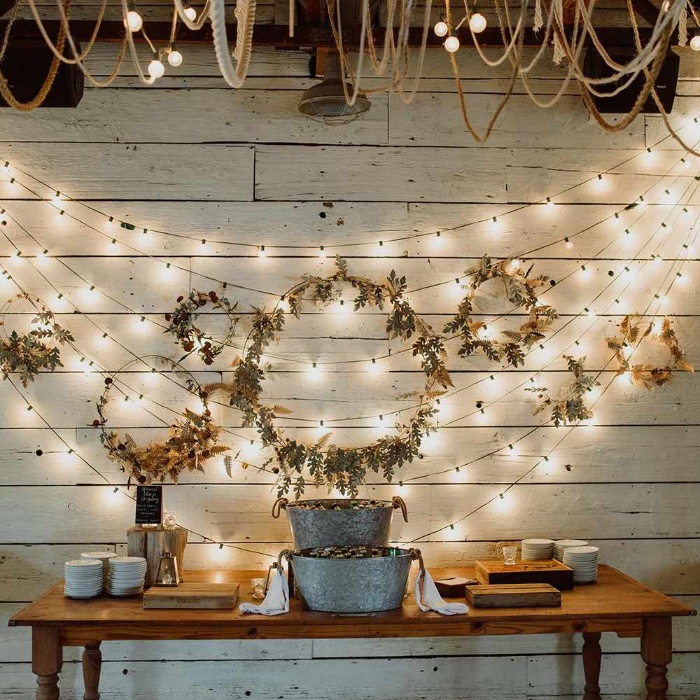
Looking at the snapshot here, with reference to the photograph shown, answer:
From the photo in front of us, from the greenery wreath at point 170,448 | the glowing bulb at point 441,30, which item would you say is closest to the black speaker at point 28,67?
the greenery wreath at point 170,448

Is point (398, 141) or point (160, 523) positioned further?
point (398, 141)

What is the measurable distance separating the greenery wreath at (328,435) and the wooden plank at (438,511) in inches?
6.8

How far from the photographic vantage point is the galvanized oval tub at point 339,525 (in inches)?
105

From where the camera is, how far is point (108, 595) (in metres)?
2.64

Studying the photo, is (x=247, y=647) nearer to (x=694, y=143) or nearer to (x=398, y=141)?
(x=398, y=141)

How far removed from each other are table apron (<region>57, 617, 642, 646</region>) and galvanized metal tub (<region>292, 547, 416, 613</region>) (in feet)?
0.18

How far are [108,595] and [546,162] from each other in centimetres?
216

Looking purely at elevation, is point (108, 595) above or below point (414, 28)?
below

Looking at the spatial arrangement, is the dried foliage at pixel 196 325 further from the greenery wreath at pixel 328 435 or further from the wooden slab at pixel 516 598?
the wooden slab at pixel 516 598

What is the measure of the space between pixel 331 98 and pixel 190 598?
5.30 feet

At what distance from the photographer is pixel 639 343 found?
10.4 feet

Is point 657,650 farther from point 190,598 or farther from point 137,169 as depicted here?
point 137,169

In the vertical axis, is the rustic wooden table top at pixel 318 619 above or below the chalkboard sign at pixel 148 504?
below

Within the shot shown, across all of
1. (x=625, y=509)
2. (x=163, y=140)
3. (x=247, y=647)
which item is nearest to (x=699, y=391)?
(x=625, y=509)
